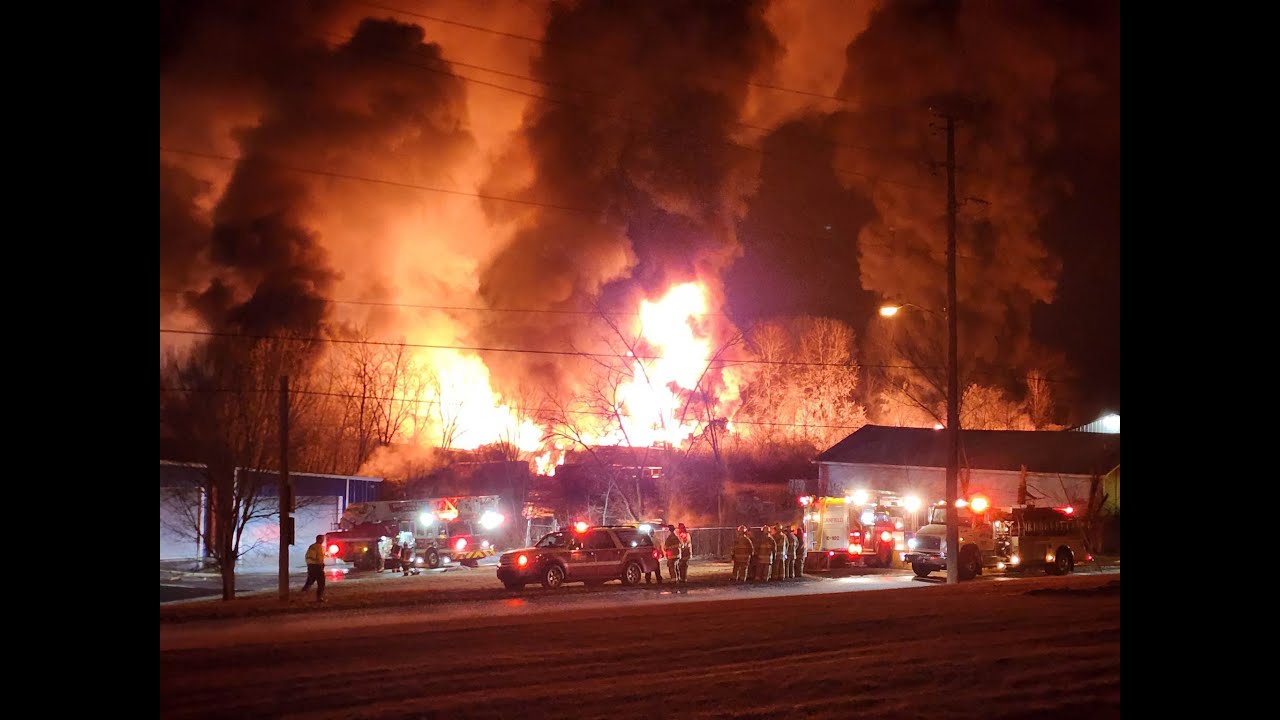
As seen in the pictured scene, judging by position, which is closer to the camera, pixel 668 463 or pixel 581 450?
pixel 668 463

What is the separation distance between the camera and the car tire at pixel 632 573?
81.8ft

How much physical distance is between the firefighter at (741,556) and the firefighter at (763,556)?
24 cm

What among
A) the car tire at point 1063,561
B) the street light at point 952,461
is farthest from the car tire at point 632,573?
the car tire at point 1063,561

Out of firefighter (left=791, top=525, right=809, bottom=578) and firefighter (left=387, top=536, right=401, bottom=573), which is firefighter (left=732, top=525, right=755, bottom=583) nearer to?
firefighter (left=791, top=525, right=809, bottom=578)

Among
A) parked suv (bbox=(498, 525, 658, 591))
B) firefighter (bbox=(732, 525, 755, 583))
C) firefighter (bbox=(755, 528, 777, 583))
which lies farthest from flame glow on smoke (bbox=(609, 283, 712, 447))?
parked suv (bbox=(498, 525, 658, 591))

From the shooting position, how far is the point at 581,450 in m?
54.7

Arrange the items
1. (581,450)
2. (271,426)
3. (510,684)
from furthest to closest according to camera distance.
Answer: (581,450)
(271,426)
(510,684)

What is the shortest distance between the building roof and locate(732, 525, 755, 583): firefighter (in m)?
16.5

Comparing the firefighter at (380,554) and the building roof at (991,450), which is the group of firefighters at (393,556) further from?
the building roof at (991,450)

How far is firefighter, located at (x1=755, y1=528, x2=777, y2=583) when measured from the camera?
2675 cm

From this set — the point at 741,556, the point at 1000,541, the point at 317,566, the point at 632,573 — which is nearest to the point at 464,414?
the point at 741,556
